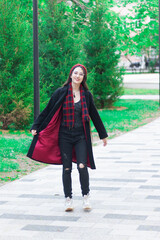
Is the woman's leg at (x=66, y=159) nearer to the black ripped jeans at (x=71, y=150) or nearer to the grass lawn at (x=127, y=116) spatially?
the black ripped jeans at (x=71, y=150)

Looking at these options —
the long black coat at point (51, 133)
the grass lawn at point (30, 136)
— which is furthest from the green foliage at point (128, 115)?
the long black coat at point (51, 133)

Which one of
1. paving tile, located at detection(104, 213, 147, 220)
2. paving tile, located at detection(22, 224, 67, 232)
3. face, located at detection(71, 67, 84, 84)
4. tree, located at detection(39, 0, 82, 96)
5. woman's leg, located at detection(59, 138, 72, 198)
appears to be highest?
tree, located at detection(39, 0, 82, 96)

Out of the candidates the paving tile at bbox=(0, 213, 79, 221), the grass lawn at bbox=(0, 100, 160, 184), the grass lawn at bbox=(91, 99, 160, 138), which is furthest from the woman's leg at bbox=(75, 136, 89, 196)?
the grass lawn at bbox=(91, 99, 160, 138)

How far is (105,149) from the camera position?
11688 mm

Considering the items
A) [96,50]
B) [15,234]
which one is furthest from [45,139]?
[96,50]

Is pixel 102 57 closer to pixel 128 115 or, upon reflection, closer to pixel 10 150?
pixel 128 115

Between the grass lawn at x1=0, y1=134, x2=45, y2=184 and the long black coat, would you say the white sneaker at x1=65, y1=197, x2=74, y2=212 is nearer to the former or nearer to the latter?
the long black coat

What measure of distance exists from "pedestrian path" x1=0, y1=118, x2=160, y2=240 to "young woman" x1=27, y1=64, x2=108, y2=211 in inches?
14.4

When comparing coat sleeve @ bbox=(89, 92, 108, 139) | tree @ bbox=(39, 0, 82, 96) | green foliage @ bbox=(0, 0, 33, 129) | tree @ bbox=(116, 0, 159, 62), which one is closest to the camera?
coat sleeve @ bbox=(89, 92, 108, 139)

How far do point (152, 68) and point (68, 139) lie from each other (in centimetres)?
6405

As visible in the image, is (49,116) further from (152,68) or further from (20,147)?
(152,68)

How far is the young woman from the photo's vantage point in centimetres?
634

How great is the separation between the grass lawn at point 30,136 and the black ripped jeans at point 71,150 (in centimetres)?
219

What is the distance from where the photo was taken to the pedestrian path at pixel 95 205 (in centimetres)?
546
